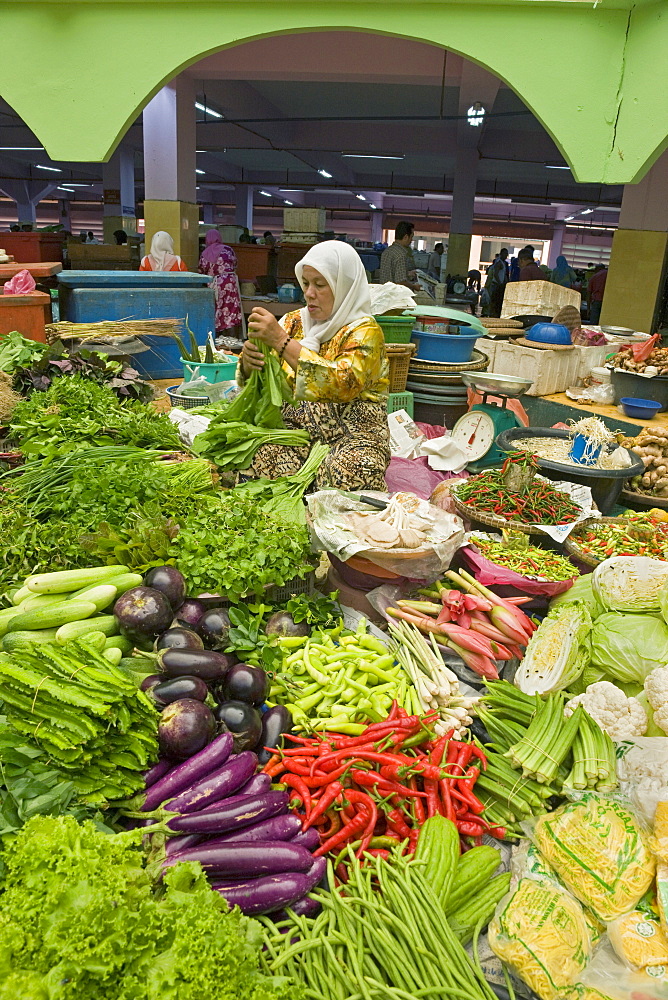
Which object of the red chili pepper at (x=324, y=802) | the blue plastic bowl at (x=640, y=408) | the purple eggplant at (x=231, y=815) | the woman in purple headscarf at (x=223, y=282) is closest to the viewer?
the purple eggplant at (x=231, y=815)

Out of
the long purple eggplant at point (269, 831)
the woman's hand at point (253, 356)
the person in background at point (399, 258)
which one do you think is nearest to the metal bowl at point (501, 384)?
the woman's hand at point (253, 356)

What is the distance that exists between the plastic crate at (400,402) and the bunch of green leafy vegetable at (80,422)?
1.96 m

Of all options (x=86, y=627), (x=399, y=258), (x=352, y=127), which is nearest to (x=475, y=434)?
(x=86, y=627)

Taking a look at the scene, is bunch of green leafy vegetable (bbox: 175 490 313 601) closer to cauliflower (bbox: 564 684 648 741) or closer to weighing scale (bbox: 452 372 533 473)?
cauliflower (bbox: 564 684 648 741)

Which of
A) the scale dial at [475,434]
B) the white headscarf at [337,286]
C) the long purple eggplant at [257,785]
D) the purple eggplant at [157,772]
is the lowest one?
the long purple eggplant at [257,785]

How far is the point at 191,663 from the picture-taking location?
2537 mm

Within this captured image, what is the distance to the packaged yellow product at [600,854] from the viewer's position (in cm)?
200

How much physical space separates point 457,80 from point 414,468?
8.80m

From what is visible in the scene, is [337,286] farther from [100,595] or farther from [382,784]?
[382,784]

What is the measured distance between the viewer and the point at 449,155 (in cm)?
2167

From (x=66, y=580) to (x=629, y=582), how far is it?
2.44 m

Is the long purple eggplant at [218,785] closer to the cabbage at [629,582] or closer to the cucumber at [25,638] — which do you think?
the cucumber at [25,638]

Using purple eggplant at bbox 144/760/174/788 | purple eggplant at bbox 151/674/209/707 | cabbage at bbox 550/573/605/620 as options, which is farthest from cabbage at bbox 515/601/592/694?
purple eggplant at bbox 144/760/174/788

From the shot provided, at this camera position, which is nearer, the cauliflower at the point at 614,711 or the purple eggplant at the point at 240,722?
the purple eggplant at the point at 240,722
